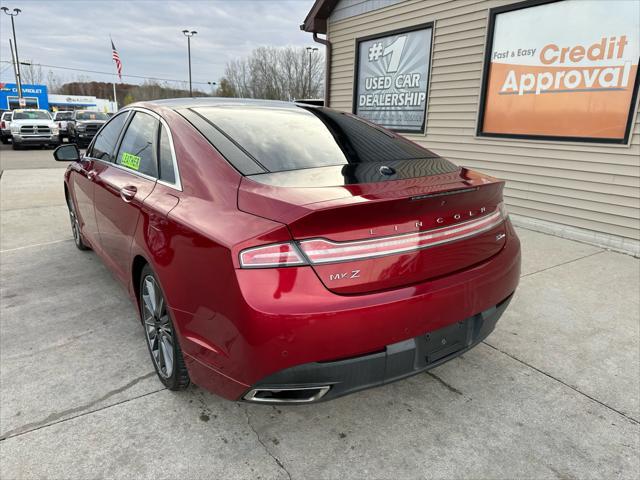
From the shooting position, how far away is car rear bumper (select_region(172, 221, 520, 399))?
5.43 feet

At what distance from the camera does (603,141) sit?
17.2ft

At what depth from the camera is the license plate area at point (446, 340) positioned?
1.94 meters

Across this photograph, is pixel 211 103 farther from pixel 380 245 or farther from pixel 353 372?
pixel 353 372

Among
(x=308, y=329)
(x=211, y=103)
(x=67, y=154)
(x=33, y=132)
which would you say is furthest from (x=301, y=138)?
(x=33, y=132)

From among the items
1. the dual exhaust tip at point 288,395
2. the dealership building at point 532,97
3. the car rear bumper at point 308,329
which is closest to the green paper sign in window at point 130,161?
the car rear bumper at point 308,329

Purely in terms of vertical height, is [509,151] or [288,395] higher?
[509,151]

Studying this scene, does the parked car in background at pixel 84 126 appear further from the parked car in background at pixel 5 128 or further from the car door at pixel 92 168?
the car door at pixel 92 168

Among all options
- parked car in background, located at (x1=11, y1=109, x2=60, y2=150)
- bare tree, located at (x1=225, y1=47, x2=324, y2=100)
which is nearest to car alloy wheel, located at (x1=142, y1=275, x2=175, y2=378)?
parked car in background, located at (x1=11, y1=109, x2=60, y2=150)

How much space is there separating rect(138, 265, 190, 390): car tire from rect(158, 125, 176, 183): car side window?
1.62ft

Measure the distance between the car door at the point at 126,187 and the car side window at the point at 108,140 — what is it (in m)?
0.16

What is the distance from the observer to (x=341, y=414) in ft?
7.56

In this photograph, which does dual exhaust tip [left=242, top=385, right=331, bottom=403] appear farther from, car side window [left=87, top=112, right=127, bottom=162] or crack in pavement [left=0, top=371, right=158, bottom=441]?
car side window [left=87, top=112, right=127, bottom=162]

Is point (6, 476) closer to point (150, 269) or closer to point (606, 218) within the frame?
point (150, 269)

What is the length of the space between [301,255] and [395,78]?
725cm
